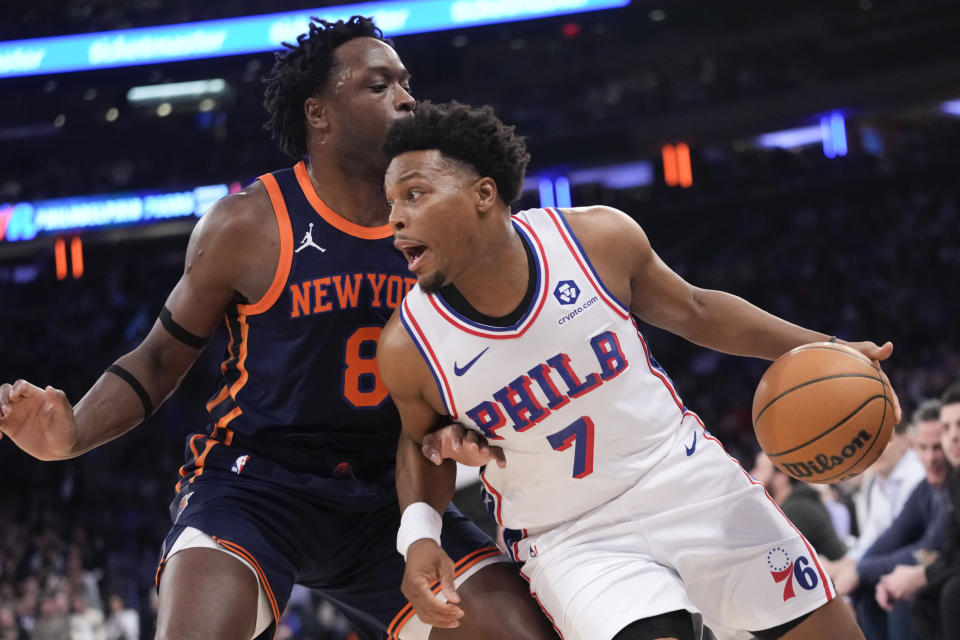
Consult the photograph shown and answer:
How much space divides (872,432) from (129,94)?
21529 mm

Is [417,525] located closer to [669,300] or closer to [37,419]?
[669,300]

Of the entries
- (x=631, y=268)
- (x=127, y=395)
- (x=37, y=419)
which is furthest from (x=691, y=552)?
(x=37, y=419)

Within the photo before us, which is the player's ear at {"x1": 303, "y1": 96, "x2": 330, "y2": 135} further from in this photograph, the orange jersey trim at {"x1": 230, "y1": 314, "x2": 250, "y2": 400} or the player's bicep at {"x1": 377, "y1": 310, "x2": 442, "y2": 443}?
the player's bicep at {"x1": 377, "y1": 310, "x2": 442, "y2": 443}

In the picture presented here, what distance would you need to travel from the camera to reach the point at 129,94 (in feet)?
72.2

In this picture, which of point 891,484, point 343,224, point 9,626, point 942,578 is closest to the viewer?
point 343,224

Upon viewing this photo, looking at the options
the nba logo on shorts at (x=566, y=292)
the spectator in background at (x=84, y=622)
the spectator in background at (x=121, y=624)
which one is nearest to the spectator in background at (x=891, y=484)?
the nba logo on shorts at (x=566, y=292)

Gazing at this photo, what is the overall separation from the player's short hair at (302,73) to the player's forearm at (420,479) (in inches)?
45.9

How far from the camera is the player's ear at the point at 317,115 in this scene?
3.29m

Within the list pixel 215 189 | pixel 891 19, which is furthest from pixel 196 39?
pixel 891 19

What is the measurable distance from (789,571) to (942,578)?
261cm

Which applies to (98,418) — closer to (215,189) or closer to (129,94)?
(215,189)

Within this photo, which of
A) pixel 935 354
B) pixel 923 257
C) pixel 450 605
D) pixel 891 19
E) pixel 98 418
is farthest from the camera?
pixel 891 19

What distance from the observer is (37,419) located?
9.35 ft

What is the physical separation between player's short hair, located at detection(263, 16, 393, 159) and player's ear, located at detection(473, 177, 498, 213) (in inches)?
31.4
